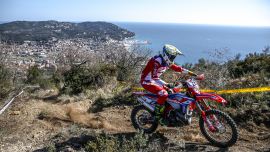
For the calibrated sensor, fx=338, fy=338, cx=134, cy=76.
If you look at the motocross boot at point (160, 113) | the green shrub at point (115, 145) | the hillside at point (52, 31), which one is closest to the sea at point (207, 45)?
the motocross boot at point (160, 113)

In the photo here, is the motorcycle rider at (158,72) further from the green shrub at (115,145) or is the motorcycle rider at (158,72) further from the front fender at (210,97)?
the green shrub at (115,145)

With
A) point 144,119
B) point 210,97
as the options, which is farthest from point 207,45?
point 210,97

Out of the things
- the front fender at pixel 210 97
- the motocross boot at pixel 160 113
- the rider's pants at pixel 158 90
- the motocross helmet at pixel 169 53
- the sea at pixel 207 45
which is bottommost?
the sea at pixel 207 45

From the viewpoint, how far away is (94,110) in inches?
A: 384

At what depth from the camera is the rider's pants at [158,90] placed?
21.1ft

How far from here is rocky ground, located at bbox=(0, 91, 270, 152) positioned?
630 centimetres

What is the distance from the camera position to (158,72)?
22.1 feet

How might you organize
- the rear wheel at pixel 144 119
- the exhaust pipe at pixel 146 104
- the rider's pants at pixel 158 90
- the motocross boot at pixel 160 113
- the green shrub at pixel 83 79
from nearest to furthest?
the rider's pants at pixel 158 90 → the motocross boot at pixel 160 113 → the exhaust pipe at pixel 146 104 → the rear wheel at pixel 144 119 → the green shrub at pixel 83 79

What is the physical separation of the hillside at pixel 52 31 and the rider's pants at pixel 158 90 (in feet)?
128

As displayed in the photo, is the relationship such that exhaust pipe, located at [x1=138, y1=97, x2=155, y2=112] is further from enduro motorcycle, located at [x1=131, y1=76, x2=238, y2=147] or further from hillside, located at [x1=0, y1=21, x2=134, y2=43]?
hillside, located at [x1=0, y1=21, x2=134, y2=43]

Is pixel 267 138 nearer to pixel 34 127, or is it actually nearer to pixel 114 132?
pixel 114 132

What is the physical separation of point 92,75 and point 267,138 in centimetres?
785

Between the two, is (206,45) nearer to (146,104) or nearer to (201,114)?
(146,104)

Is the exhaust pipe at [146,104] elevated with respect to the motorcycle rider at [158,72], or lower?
lower
